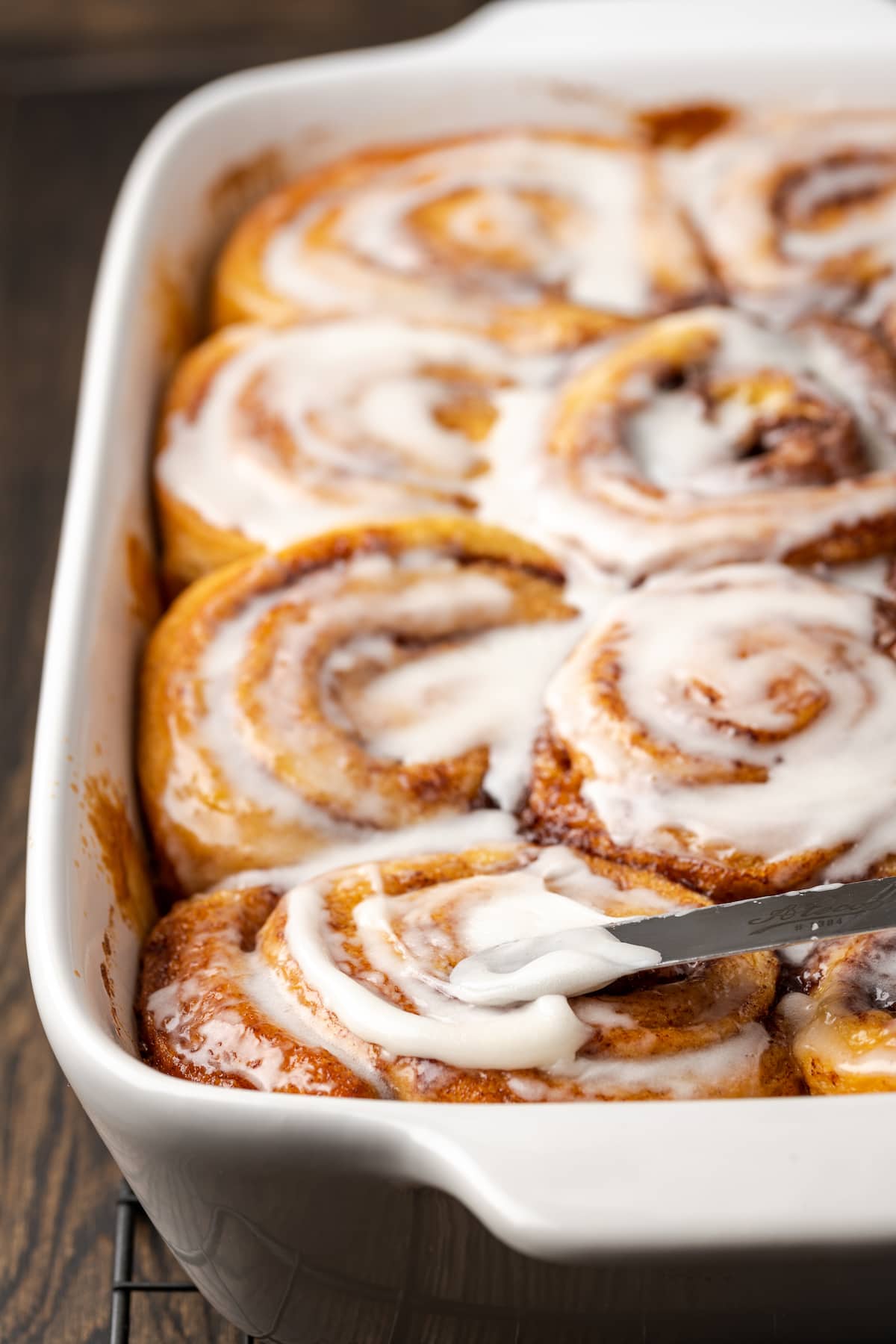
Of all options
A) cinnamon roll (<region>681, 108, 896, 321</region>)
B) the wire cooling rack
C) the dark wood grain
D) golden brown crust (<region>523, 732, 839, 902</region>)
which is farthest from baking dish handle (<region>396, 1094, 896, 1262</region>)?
cinnamon roll (<region>681, 108, 896, 321</region>)

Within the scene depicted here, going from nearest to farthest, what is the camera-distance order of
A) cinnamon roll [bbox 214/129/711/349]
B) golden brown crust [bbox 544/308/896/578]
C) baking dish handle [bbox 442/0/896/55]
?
golden brown crust [bbox 544/308/896/578], cinnamon roll [bbox 214/129/711/349], baking dish handle [bbox 442/0/896/55]

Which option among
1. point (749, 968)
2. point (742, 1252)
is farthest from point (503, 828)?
point (742, 1252)

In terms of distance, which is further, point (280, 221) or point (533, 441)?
point (280, 221)

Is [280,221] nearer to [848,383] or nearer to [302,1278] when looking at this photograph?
[848,383]

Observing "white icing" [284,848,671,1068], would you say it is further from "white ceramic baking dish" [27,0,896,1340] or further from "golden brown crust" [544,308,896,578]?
"golden brown crust" [544,308,896,578]

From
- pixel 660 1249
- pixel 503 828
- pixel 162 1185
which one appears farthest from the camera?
pixel 503 828

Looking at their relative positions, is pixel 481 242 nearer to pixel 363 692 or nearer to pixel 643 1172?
pixel 363 692

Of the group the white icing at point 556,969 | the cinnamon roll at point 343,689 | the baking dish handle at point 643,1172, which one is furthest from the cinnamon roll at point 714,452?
the baking dish handle at point 643,1172
